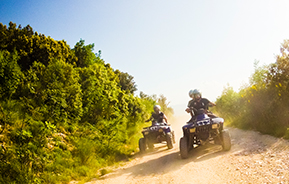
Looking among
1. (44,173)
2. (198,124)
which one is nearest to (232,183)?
(198,124)

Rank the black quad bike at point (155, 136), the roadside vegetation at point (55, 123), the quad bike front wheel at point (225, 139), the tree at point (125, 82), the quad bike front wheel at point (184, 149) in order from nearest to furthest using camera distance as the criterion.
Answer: the roadside vegetation at point (55, 123)
the quad bike front wheel at point (225, 139)
the quad bike front wheel at point (184, 149)
the black quad bike at point (155, 136)
the tree at point (125, 82)

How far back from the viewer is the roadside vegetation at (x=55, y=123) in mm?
5750

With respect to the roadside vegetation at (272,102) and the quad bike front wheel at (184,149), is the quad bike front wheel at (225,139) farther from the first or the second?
the roadside vegetation at (272,102)

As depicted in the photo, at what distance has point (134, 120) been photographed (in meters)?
16.9

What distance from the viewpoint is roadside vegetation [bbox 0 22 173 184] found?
5.75 metres

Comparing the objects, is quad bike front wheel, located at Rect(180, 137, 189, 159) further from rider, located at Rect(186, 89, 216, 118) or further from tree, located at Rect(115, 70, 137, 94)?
tree, located at Rect(115, 70, 137, 94)

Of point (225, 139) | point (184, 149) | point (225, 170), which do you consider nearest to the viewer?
point (225, 170)

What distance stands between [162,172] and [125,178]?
1124 millimetres

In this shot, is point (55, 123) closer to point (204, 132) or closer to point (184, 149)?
point (184, 149)

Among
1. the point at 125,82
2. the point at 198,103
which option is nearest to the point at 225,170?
the point at 198,103

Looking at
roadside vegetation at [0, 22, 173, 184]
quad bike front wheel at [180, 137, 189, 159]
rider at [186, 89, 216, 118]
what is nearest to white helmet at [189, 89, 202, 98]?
rider at [186, 89, 216, 118]

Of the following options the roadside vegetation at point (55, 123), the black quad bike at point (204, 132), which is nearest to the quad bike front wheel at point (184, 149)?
the black quad bike at point (204, 132)

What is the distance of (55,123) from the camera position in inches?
347

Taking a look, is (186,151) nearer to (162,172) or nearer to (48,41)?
(162,172)
